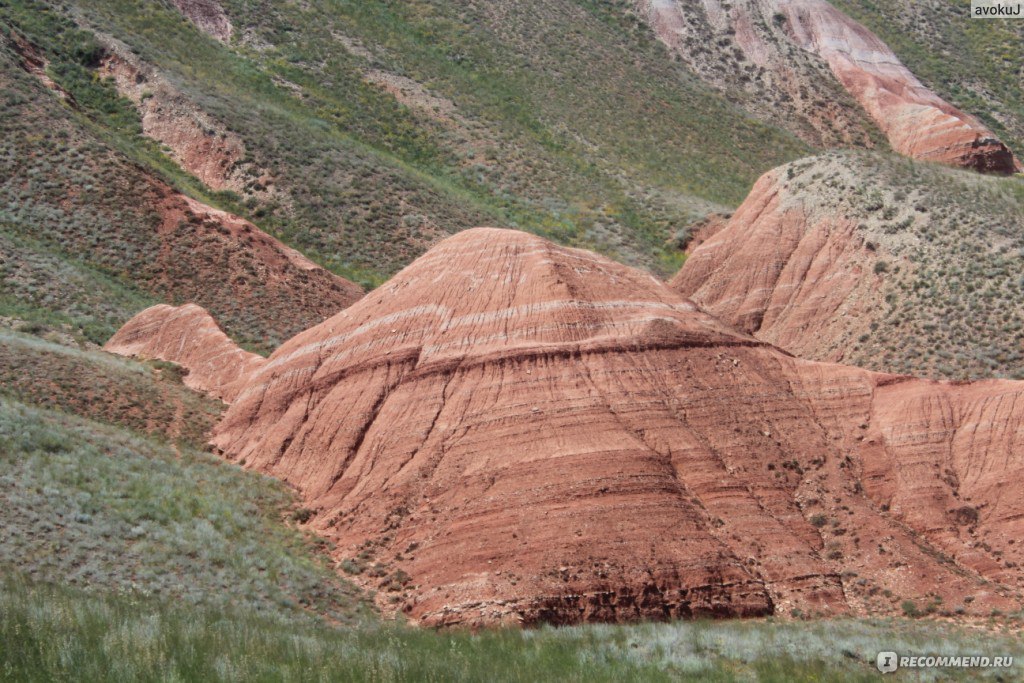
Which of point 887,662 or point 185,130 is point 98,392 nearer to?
point 887,662

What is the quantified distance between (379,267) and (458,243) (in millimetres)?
25236

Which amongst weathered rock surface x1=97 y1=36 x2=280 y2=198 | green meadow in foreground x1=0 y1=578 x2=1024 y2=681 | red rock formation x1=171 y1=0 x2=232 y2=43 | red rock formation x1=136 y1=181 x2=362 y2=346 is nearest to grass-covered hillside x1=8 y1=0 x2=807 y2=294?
weathered rock surface x1=97 y1=36 x2=280 y2=198

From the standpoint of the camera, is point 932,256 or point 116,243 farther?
point 116,243

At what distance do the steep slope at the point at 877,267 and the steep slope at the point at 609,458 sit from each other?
12.2 meters

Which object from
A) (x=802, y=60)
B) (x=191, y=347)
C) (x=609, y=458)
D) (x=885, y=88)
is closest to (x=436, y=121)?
(x=802, y=60)

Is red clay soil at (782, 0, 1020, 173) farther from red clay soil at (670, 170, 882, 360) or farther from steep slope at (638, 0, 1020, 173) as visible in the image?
red clay soil at (670, 170, 882, 360)

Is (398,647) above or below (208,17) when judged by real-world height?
above

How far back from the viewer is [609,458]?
2514 cm

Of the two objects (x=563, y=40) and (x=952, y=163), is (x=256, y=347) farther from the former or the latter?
(x=563, y=40)

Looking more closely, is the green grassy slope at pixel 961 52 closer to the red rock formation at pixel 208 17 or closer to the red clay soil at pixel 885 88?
the red clay soil at pixel 885 88

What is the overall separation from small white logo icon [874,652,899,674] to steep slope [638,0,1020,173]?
64.4m

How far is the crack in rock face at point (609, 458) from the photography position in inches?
926

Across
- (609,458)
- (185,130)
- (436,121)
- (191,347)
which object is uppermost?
(609,458)

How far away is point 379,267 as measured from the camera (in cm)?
5784
